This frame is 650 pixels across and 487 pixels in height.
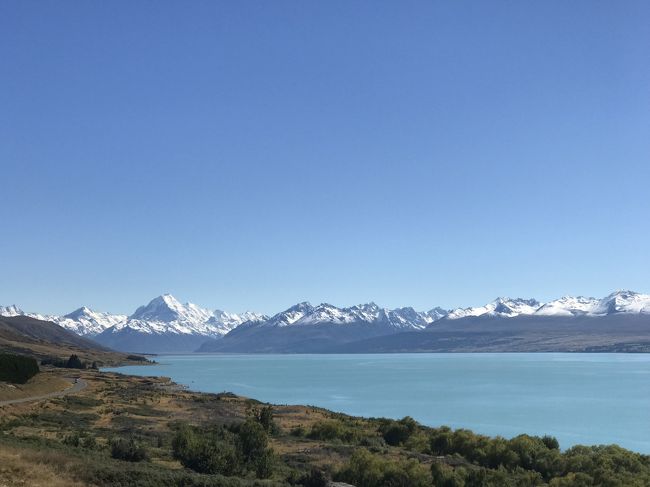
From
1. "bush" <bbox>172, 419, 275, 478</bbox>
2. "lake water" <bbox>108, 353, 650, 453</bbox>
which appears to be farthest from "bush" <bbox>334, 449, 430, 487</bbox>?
"lake water" <bbox>108, 353, 650, 453</bbox>

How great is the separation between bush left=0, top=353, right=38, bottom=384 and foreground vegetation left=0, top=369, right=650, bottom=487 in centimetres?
852

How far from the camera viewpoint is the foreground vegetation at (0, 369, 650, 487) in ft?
85.5

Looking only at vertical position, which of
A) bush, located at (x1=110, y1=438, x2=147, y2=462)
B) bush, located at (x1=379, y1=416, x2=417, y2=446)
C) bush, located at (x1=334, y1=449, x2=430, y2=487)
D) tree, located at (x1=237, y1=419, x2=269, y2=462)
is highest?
bush, located at (x1=110, y1=438, x2=147, y2=462)

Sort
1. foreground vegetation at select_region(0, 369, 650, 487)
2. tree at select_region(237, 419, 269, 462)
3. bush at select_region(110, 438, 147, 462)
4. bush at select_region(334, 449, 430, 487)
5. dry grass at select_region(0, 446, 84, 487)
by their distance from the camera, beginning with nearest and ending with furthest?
dry grass at select_region(0, 446, 84, 487) → foreground vegetation at select_region(0, 369, 650, 487) → bush at select_region(110, 438, 147, 462) → bush at select_region(334, 449, 430, 487) → tree at select_region(237, 419, 269, 462)

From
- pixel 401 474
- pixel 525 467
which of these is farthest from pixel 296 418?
pixel 401 474

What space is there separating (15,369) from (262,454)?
153ft

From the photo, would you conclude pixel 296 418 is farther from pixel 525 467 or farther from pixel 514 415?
pixel 514 415

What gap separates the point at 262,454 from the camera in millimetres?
38594

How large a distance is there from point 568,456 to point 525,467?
3552mm

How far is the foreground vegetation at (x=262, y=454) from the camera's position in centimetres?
2605

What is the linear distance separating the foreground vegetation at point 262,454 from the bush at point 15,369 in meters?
8.52

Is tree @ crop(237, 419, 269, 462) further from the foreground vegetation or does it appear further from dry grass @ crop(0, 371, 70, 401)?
dry grass @ crop(0, 371, 70, 401)

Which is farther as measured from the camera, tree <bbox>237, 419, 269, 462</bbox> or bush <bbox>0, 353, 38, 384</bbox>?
bush <bbox>0, 353, 38, 384</bbox>

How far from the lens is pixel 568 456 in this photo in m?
47.4
